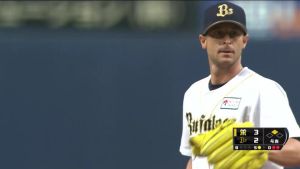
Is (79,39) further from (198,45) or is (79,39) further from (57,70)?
(198,45)

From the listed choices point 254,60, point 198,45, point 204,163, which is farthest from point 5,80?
point 204,163

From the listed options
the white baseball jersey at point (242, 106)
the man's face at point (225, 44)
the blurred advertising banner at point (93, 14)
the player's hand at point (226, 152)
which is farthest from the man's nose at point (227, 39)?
the blurred advertising banner at point (93, 14)

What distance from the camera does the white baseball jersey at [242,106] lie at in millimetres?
2779

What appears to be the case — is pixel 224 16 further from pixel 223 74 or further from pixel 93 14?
pixel 93 14

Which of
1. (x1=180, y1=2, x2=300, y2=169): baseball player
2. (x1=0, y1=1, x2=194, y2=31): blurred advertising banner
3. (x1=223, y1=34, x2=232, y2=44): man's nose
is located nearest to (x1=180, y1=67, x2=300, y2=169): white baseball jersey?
(x1=180, y1=2, x2=300, y2=169): baseball player

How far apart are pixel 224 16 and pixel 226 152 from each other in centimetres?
52

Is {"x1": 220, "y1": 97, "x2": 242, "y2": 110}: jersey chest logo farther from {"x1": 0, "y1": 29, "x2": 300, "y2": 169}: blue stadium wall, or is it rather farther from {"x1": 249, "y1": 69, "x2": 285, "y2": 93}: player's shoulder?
{"x1": 0, "y1": 29, "x2": 300, "y2": 169}: blue stadium wall

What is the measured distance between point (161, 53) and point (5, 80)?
104 centimetres

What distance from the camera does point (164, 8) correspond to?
208 inches

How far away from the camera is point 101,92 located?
17.7ft

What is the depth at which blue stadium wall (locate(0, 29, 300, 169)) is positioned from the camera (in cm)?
538

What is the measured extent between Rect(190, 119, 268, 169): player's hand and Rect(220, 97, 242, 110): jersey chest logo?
52mm

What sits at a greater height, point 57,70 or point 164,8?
point 164,8
